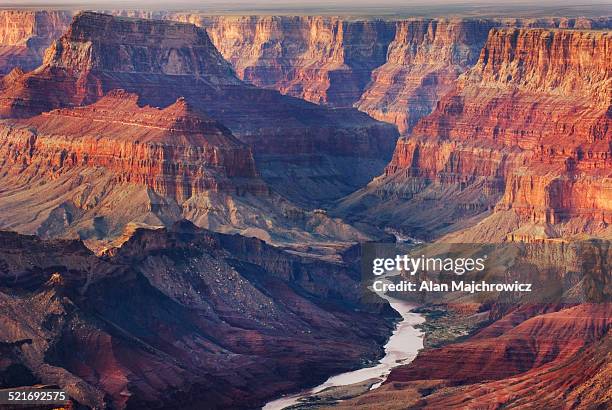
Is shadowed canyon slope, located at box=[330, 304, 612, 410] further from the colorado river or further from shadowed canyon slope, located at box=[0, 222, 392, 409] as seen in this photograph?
shadowed canyon slope, located at box=[0, 222, 392, 409]

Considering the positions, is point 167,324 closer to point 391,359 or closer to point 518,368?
point 391,359

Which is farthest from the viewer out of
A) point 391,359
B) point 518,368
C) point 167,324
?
point 391,359

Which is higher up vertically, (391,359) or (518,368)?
(518,368)

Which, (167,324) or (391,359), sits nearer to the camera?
(167,324)

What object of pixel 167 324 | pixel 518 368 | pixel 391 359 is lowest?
pixel 391 359

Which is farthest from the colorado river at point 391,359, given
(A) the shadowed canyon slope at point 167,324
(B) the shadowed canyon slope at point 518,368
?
(B) the shadowed canyon slope at point 518,368

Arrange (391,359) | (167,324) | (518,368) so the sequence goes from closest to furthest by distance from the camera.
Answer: (518,368) < (167,324) < (391,359)

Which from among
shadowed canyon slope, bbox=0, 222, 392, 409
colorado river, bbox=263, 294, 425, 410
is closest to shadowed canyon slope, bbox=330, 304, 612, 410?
colorado river, bbox=263, 294, 425, 410

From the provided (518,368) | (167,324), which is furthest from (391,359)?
(167,324)
